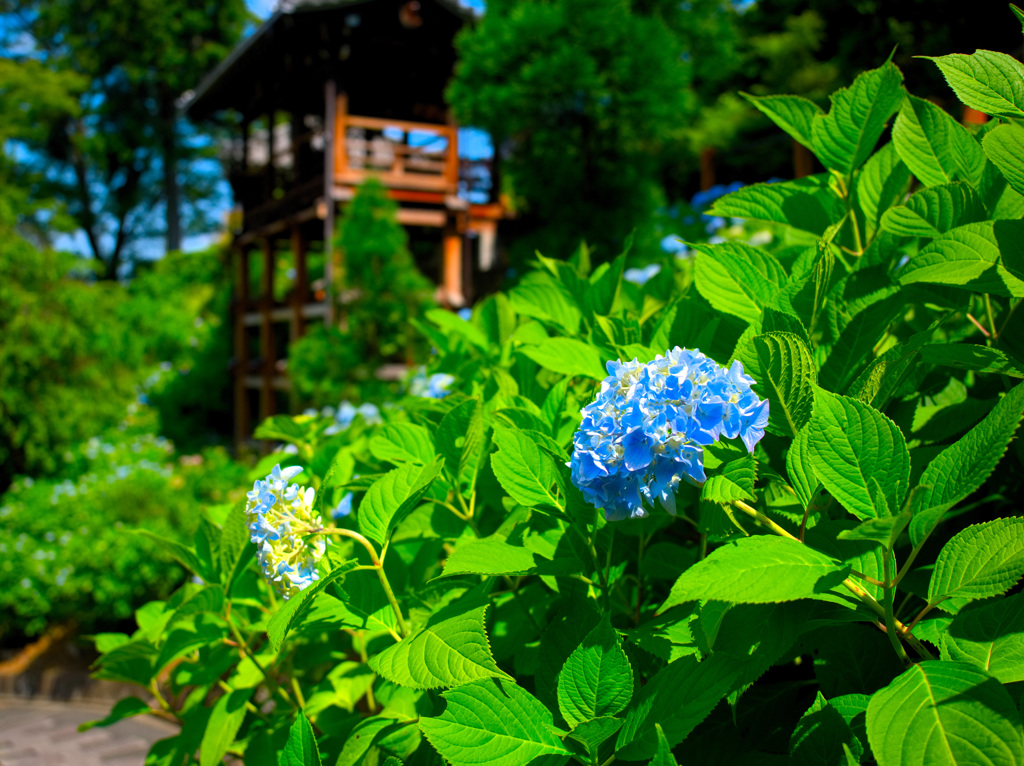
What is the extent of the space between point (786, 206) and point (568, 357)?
34 cm

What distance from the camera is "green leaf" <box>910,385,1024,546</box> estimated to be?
1.87 ft

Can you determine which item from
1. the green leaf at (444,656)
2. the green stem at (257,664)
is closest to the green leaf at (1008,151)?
the green leaf at (444,656)

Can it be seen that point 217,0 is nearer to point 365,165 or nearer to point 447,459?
point 365,165

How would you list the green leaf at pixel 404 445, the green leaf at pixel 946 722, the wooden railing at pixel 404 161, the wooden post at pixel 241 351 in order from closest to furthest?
the green leaf at pixel 946 722 → the green leaf at pixel 404 445 → the wooden railing at pixel 404 161 → the wooden post at pixel 241 351

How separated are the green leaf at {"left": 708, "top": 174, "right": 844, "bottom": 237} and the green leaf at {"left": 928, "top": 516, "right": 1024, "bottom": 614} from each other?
1.59 ft

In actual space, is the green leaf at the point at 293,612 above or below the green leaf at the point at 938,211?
below

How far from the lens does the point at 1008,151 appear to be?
715 millimetres

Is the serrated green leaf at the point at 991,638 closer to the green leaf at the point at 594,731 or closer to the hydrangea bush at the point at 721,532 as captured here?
the hydrangea bush at the point at 721,532

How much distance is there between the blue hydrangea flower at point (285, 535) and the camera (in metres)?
0.81

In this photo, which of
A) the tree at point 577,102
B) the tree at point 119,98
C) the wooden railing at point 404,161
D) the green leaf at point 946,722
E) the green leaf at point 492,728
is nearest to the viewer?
the green leaf at point 946,722

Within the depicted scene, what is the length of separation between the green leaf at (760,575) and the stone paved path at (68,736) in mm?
4041

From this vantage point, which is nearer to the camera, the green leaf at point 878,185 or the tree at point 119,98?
the green leaf at point 878,185

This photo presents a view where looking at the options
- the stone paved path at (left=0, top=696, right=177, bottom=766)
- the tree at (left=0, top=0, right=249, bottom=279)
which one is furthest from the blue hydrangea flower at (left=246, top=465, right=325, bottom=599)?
the tree at (left=0, top=0, right=249, bottom=279)

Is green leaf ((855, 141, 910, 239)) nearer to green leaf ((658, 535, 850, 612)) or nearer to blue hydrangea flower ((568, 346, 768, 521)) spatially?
blue hydrangea flower ((568, 346, 768, 521))
